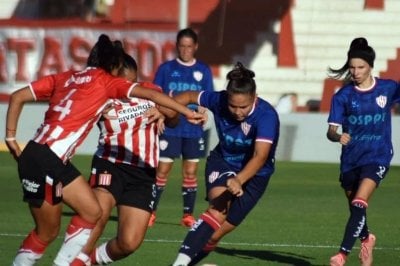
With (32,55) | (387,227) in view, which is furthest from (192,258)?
(32,55)

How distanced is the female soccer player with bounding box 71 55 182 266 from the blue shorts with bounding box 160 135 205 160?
4.10 metres

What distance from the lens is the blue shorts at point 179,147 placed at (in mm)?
14945

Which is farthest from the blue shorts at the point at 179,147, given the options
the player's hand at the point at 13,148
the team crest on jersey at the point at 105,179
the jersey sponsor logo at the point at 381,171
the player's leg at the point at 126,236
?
the player's hand at the point at 13,148

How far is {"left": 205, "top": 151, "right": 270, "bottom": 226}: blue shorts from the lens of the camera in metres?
10.4

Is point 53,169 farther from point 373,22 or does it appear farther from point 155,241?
point 373,22

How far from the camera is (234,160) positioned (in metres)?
10.4

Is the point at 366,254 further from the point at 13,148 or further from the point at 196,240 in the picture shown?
the point at 13,148

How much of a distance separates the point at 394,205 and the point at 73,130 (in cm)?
804

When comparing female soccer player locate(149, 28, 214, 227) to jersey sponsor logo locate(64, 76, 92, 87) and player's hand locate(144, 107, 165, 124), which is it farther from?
jersey sponsor logo locate(64, 76, 92, 87)

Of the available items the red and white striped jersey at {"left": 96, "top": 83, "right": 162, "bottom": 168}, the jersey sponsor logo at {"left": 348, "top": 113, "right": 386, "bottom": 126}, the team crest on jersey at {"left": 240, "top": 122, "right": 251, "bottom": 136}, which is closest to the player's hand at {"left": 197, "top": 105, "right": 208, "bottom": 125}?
the team crest on jersey at {"left": 240, "top": 122, "right": 251, "bottom": 136}

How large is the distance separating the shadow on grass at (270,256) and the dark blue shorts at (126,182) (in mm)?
1719

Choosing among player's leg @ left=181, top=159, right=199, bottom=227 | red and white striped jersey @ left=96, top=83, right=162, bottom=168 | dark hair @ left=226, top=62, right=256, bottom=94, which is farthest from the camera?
player's leg @ left=181, top=159, right=199, bottom=227

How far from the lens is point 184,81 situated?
1500 cm

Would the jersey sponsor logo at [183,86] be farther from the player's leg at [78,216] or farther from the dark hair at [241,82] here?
the player's leg at [78,216]
